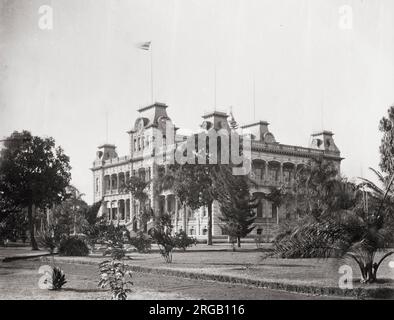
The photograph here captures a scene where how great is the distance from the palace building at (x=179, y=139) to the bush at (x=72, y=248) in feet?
79.2

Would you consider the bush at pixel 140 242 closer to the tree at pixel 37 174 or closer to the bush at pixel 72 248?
the bush at pixel 72 248

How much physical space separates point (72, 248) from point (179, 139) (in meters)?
24.5

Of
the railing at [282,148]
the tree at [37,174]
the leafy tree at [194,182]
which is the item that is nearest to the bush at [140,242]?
the tree at [37,174]

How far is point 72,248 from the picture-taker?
78.8 feet

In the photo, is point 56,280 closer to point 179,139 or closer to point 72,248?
point 72,248

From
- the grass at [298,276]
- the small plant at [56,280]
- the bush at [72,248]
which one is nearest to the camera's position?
the grass at [298,276]

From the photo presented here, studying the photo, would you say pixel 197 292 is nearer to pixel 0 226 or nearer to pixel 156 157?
pixel 0 226

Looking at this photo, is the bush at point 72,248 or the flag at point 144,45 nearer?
the flag at point 144,45

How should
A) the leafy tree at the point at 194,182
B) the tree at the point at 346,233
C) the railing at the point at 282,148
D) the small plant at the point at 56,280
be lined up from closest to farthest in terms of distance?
1. the tree at the point at 346,233
2. the small plant at the point at 56,280
3. the leafy tree at the point at 194,182
4. the railing at the point at 282,148

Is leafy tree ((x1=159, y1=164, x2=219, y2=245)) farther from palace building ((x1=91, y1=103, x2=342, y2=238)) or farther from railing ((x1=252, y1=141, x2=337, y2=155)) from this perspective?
railing ((x1=252, y1=141, x2=337, y2=155))

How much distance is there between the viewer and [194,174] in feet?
110

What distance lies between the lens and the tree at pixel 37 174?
28.6m

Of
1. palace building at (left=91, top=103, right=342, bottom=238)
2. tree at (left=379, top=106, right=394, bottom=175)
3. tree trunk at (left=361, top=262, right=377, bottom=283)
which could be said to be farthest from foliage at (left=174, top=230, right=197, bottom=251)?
A: palace building at (left=91, top=103, right=342, bottom=238)
